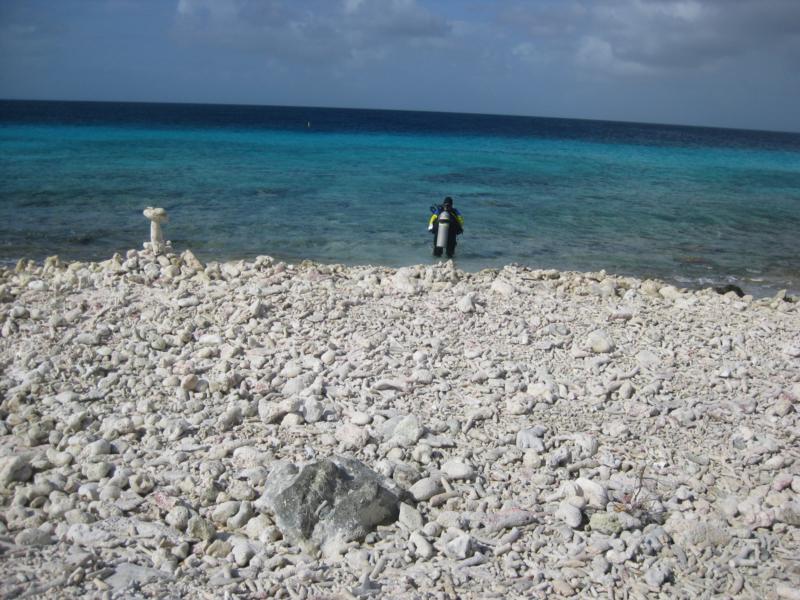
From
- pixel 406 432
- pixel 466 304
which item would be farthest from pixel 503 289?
pixel 406 432

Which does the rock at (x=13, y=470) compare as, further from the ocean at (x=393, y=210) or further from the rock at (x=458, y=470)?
the ocean at (x=393, y=210)

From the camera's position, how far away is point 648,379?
5.99 m

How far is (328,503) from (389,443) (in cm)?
94

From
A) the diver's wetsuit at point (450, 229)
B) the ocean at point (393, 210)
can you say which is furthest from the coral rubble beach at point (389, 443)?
the ocean at point (393, 210)

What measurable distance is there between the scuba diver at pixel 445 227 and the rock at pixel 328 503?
9.33 m

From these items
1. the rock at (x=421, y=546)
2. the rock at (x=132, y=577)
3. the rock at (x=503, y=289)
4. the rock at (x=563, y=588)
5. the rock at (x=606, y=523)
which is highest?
the rock at (x=503, y=289)

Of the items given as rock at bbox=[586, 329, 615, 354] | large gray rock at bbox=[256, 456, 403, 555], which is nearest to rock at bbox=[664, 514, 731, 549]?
large gray rock at bbox=[256, 456, 403, 555]

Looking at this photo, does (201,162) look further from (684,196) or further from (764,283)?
(764,283)

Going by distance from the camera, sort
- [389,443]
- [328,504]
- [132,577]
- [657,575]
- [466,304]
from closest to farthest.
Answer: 1. [132,577]
2. [657,575]
3. [328,504]
4. [389,443]
5. [466,304]

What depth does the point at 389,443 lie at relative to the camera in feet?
16.1

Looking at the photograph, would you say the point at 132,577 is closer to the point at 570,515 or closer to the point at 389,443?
the point at 389,443

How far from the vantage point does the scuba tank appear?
13.3 meters

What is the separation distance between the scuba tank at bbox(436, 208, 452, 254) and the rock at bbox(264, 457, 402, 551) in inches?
369

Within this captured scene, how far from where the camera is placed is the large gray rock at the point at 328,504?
13.0 ft
